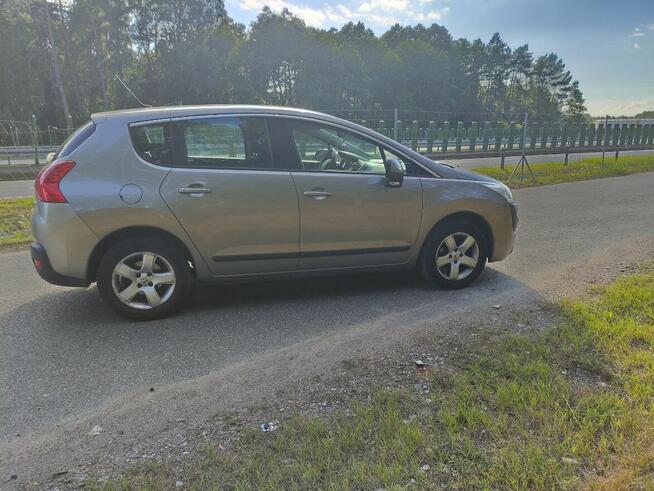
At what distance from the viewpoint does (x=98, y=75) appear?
54219 mm

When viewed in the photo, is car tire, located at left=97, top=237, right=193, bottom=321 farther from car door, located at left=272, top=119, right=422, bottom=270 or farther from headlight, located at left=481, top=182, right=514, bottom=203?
headlight, located at left=481, top=182, right=514, bottom=203

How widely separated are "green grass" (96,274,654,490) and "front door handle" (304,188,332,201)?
6.07ft

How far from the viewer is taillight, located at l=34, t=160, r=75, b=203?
12.1 ft

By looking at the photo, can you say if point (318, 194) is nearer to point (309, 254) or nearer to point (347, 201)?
point (347, 201)

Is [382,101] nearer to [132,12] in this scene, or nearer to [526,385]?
[132,12]

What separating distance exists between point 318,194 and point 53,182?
2.11m

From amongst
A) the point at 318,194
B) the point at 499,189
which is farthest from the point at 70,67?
the point at 499,189

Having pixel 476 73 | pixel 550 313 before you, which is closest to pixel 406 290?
pixel 550 313

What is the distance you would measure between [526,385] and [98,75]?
2427 inches

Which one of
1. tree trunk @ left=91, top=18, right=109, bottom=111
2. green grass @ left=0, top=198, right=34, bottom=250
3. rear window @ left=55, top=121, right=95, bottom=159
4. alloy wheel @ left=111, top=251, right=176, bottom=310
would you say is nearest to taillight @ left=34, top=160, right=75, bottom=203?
rear window @ left=55, top=121, right=95, bottom=159

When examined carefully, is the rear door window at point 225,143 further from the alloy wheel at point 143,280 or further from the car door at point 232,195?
the alloy wheel at point 143,280

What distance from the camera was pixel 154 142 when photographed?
154 inches

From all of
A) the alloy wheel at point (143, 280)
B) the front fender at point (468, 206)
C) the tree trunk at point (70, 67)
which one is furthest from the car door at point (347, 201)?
the tree trunk at point (70, 67)

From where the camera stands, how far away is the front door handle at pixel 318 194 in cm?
416
